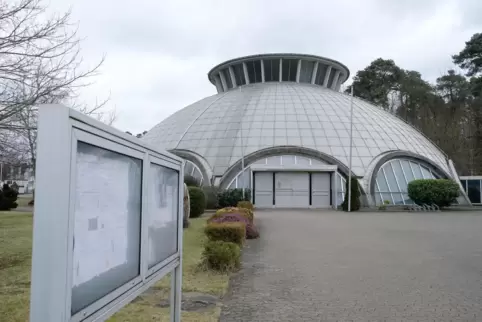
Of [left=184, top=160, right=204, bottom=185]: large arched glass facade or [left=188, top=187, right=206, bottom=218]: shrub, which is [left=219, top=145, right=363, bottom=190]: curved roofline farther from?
[left=188, top=187, right=206, bottom=218]: shrub

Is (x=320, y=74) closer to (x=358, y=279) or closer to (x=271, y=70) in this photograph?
(x=271, y=70)

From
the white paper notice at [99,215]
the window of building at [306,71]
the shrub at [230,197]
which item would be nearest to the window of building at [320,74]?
the window of building at [306,71]

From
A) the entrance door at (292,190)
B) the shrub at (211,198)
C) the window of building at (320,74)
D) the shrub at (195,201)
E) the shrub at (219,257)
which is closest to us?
the shrub at (219,257)

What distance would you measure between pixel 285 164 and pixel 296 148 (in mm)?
1463

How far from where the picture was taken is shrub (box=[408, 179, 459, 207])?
1144 inches

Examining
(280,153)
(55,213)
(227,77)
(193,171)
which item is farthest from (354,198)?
(55,213)

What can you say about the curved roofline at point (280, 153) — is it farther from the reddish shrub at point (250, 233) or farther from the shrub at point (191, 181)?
the reddish shrub at point (250, 233)

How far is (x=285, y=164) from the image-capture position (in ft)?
101

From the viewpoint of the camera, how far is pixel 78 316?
2510 mm

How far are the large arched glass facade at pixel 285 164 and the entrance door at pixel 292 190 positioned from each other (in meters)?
1.12

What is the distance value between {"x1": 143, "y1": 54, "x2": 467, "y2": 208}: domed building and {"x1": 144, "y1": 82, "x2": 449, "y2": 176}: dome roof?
0.25ft

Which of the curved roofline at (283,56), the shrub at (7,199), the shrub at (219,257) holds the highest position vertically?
the curved roofline at (283,56)

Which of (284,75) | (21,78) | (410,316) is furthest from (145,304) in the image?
(284,75)

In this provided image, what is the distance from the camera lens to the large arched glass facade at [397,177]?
30562 mm
